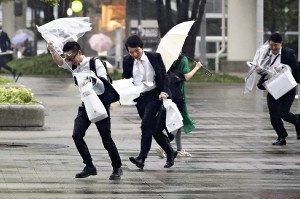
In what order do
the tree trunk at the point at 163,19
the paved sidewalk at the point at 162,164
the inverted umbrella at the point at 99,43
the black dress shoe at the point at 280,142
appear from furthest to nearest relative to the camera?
the inverted umbrella at the point at 99,43 → the tree trunk at the point at 163,19 → the black dress shoe at the point at 280,142 → the paved sidewalk at the point at 162,164

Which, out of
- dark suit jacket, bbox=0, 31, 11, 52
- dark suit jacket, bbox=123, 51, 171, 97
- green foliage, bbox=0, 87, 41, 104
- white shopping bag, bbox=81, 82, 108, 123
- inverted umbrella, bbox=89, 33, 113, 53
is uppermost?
dark suit jacket, bbox=123, 51, 171, 97

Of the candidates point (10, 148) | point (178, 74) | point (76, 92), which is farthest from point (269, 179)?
point (76, 92)

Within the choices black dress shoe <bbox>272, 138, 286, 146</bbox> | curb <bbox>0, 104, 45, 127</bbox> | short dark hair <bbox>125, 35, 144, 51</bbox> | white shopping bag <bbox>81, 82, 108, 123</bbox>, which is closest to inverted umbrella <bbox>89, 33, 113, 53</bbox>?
curb <bbox>0, 104, 45, 127</bbox>

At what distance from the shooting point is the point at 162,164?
16.8m

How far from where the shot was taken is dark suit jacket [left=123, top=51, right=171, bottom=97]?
1595 centimetres

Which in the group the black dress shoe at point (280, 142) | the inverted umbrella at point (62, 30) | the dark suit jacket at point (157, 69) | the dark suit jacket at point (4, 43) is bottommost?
the black dress shoe at point (280, 142)

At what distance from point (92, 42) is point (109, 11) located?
7.02 metres

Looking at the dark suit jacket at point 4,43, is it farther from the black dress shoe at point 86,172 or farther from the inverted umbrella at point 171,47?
the black dress shoe at point 86,172

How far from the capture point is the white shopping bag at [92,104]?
1464cm

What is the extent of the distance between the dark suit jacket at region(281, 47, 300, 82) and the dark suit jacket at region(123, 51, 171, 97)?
423 centimetres

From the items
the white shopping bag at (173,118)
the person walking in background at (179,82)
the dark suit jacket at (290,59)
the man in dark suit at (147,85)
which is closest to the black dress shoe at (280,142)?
the dark suit jacket at (290,59)

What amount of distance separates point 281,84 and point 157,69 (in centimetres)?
410

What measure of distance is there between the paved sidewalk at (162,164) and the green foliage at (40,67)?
24.6 metres

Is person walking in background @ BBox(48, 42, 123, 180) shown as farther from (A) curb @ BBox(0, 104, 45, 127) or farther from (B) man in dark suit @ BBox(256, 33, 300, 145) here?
(A) curb @ BBox(0, 104, 45, 127)
